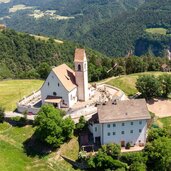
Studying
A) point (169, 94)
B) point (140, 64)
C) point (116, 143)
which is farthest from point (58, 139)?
point (140, 64)

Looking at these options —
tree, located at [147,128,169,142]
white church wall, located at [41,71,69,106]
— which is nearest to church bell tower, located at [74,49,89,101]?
white church wall, located at [41,71,69,106]

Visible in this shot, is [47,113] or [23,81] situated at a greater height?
[47,113]

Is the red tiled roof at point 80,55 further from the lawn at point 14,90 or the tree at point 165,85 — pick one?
the tree at point 165,85

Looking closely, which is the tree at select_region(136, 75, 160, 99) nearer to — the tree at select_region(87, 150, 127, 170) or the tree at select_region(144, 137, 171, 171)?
the tree at select_region(144, 137, 171, 171)

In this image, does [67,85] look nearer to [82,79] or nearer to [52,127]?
[82,79]

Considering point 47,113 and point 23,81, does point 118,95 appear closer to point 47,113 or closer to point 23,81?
point 47,113

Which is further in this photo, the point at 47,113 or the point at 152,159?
the point at 47,113
